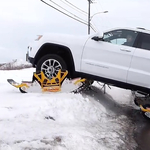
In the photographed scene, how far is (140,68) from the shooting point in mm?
6891

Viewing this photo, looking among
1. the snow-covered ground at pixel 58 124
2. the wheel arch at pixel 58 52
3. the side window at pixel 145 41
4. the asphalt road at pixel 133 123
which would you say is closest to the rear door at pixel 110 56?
the side window at pixel 145 41

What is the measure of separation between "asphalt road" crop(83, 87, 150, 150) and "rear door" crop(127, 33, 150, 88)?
0.94m

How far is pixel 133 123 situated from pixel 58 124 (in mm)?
2194

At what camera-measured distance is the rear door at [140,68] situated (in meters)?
6.84

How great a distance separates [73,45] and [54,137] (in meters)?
3.15

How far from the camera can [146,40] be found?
7.01m

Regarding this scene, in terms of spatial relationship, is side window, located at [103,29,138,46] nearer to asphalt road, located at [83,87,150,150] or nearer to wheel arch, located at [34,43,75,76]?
wheel arch, located at [34,43,75,76]

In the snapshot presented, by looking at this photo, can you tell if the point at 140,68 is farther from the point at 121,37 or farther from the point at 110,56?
the point at 121,37

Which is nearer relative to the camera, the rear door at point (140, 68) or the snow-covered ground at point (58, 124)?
the snow-covered ground at point (58, 124)

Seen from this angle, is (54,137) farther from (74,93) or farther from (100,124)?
(74,93)

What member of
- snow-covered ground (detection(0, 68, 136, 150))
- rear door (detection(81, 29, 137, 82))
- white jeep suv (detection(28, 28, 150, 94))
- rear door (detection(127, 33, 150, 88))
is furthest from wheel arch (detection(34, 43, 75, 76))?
rear door (detection(127, 33, 150, 88))

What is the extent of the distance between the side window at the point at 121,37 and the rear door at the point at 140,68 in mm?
277

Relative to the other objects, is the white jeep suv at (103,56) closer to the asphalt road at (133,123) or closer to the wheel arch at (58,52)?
the wheel arch at (58,52)

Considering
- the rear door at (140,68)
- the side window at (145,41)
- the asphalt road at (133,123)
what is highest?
the side window at (145,41)
